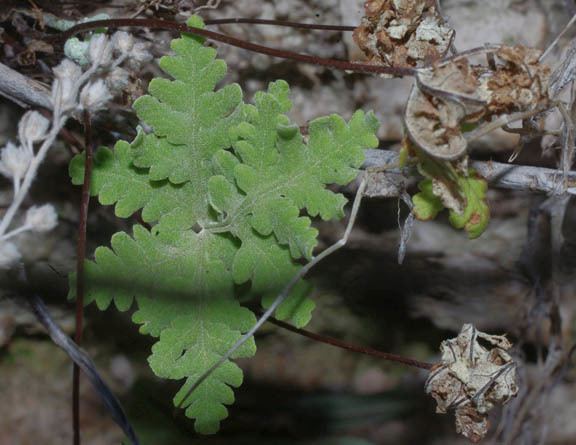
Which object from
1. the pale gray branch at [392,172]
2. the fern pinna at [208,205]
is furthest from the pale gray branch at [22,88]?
the fern pinna at [208,205]

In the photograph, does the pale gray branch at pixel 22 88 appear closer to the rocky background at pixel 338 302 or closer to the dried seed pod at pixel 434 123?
the rocky background at pixel 338 302

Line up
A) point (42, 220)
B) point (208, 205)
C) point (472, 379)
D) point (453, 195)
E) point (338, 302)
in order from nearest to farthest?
1. point (42, 220)
2. point (453, 195)
3. point (472, 379)
4. point (208, 205)
5. point (338, 302)

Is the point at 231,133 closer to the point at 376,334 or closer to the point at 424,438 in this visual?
the point at 376,334

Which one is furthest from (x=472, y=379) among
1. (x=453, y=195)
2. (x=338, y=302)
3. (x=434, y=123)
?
(x=338, y=302)

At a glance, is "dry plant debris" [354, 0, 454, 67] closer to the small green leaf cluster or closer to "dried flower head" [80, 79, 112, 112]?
the small green leaf cluster

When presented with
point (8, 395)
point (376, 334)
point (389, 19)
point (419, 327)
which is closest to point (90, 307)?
point (8, 395)

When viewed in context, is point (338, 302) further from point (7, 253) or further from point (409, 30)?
point (7, 253)
